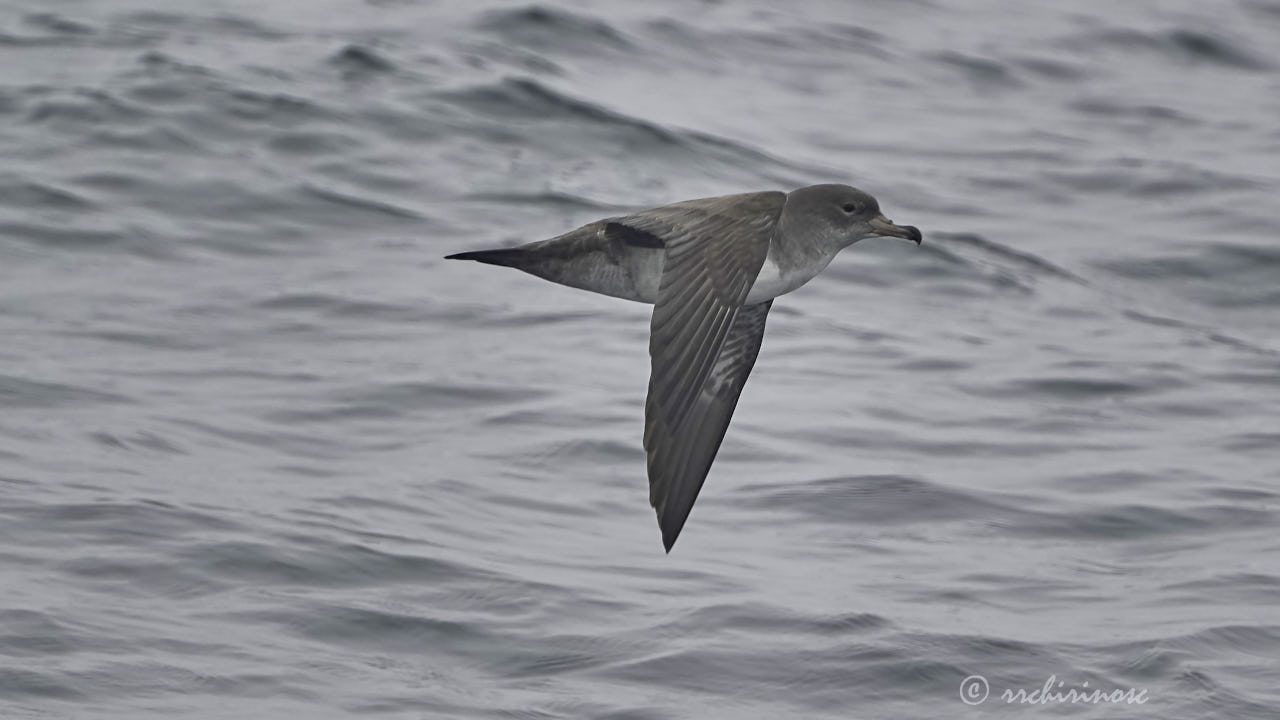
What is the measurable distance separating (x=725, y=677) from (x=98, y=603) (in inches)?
101

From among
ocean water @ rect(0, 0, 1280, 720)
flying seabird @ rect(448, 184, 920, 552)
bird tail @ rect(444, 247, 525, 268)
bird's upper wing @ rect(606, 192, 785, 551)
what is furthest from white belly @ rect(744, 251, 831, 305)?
ocean water @ rect(0, 0, 1280, 720)

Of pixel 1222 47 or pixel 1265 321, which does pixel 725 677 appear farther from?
pixel 1222 47

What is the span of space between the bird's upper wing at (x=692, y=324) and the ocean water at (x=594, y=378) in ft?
5.43

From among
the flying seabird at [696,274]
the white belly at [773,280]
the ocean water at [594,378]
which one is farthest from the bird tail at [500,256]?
the ocean water at [594,378]

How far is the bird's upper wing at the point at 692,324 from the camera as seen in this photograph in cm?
648

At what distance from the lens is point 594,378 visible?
11.5 meters

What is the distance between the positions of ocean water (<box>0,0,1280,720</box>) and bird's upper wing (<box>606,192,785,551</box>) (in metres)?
1.66

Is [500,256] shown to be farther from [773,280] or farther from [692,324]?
[773,280]

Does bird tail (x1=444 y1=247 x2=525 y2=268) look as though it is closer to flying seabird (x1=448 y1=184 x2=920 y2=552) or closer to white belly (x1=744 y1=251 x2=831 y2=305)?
flying seabird (x1=448 y1=184 x2=920 y2=552)

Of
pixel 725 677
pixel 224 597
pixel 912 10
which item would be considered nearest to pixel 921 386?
pixel 725 677

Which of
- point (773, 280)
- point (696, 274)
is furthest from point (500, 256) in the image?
point (773, 280)

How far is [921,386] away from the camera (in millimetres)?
11938

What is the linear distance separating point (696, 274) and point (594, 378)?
4.80m

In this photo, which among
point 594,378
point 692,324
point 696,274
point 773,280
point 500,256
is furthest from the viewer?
point 594,378
